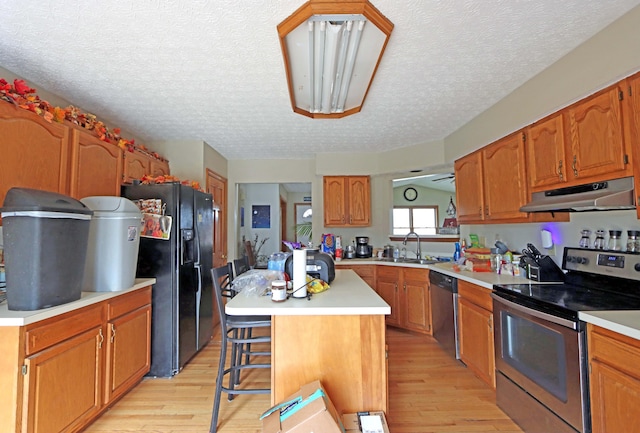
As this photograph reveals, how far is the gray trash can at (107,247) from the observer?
2.05 metres

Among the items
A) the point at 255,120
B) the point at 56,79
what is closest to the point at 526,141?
the point at 255,120

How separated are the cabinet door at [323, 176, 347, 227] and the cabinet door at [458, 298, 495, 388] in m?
2.09

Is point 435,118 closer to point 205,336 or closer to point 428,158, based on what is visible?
point 428,158

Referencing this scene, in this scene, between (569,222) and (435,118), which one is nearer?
(569,222)

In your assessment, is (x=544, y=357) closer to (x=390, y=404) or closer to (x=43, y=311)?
(x=390, y=404)

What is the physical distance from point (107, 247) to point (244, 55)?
1.61 m

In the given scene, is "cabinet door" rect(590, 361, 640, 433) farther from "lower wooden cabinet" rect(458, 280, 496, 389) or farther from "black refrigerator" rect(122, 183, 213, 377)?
"black refrigerator" rect(122, 183, 213, 377)

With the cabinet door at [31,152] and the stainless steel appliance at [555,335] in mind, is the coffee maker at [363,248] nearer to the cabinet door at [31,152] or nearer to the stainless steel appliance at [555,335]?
the stainless steel appliance at [555,335]

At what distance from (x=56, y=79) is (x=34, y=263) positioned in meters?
1.50

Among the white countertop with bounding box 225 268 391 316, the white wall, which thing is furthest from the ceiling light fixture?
the white wall

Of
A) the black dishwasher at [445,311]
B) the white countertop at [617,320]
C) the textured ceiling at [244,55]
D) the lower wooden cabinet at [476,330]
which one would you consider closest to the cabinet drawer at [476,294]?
the lower wooden cabinet at [476,330]

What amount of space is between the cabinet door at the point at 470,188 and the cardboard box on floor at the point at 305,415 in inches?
94.7

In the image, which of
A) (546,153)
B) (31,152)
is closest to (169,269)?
(31,152)

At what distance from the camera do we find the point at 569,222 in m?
2.24
